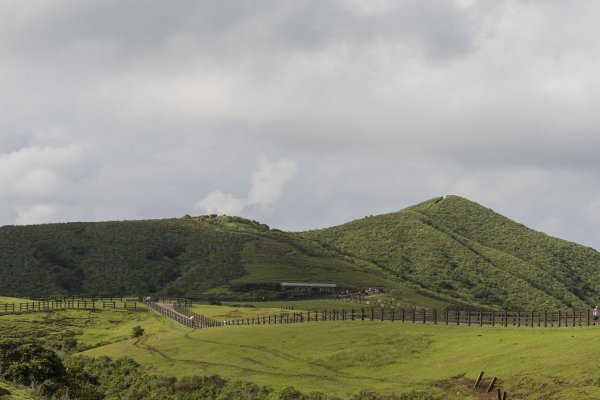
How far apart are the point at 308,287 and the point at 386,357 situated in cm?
10055

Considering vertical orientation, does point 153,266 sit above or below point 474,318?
above

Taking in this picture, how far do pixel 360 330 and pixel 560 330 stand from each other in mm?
16343

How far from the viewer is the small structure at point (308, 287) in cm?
14800

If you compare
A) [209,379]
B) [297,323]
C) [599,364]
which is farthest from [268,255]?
[599,364]

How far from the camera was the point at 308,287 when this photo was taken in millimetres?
149500

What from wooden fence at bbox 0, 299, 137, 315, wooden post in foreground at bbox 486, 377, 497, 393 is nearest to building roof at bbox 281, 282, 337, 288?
wooden fence at bbox 0, 299, 137, 315

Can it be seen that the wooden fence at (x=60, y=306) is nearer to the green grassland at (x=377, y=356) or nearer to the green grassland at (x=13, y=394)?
the green grassland at (x=377, y=356)

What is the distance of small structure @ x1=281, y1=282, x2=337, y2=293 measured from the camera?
148000mm

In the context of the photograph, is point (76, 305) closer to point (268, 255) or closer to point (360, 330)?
point (360, 330)

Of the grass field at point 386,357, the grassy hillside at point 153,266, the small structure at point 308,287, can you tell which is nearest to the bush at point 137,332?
the grass field at point 386,357

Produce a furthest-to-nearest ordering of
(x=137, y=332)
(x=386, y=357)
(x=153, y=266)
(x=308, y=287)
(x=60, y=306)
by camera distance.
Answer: (x=153, y=266) < (x=308, y=287) < (x=60, y=306) < (x=137, y=332) < (x=386, y=357)

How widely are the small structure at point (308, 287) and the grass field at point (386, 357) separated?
77.9 m

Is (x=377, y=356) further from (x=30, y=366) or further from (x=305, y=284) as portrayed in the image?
(x=305, y=284)

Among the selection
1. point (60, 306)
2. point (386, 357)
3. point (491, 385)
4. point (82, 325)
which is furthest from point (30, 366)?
point (60, 306)
